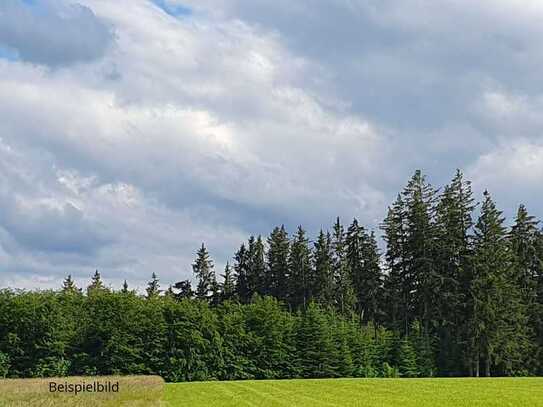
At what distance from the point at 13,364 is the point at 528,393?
4764cm

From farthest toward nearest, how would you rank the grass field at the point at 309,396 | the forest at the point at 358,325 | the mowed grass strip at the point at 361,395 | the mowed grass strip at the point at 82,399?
1. the forest at the point at 358,325
2. the mowed grass strip at the point at 361,395
3. the grass field at the point at 309,396
4. the mowed grass strip at the point at 82,399

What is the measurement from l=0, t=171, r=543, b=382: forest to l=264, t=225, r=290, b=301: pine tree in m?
19.3

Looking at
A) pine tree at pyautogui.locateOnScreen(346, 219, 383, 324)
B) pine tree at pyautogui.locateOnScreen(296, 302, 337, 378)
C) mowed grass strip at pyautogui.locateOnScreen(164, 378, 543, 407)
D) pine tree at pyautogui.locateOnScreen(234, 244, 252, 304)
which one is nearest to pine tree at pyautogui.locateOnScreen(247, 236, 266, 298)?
pine tree at pyautogui.locateOnScreen(234, 244, 252, 304)

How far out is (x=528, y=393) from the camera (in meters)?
41.1

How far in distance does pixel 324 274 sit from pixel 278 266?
1074 cm

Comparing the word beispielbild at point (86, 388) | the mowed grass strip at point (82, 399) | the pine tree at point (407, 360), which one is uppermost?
the pine tree at point (407, 360)

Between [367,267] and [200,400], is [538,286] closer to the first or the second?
[367,267]

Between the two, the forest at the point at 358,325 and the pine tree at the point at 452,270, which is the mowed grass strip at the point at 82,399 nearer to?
the forest at the point at 358,325

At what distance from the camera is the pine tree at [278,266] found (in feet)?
354

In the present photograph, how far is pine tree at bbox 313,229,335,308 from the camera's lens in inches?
3887

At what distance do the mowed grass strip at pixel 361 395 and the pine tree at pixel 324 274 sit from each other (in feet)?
153

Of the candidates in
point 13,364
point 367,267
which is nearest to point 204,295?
point 367,267

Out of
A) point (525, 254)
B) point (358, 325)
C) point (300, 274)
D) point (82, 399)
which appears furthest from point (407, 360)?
point (82, 399)

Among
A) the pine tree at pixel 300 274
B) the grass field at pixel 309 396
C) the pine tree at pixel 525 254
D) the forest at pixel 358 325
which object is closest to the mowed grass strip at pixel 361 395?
the grass field at pixel 309 396
